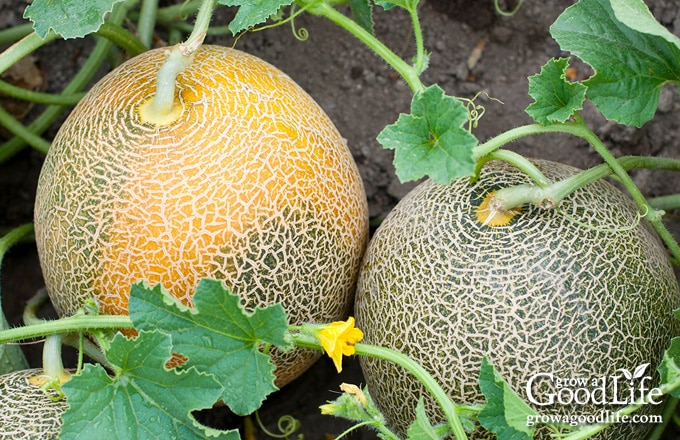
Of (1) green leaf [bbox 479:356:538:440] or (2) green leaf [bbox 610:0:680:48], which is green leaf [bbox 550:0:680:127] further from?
(1) green leaf [bbox 479:356:538:440]

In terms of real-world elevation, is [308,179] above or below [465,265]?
above

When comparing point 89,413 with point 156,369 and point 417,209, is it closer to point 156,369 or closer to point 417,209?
point 156,369

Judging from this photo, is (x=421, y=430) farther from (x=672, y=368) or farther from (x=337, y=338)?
(x=672, y=368)

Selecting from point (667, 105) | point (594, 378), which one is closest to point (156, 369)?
point (594, 378)

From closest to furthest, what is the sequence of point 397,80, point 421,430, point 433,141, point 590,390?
point 421,430 < point 433,141 < point 590,390 < point 397,80

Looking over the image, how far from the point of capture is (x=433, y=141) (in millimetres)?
1571

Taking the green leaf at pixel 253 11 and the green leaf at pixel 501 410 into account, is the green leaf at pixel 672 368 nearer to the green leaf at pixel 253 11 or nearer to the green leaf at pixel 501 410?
the green leaf at pixel 501 410

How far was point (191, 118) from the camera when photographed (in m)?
1.75

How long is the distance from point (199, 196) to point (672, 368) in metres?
1.02

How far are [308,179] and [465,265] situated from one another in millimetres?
410

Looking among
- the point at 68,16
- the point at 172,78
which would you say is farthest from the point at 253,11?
the point at 68,16

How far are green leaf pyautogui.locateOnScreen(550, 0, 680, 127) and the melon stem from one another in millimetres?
766

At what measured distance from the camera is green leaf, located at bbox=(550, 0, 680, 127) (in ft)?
5.71

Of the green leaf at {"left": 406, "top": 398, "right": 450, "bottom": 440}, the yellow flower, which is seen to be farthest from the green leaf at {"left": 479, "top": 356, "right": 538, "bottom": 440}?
the yellow flower
